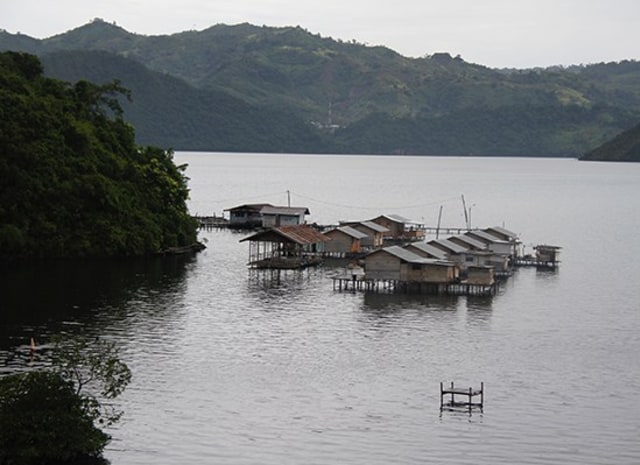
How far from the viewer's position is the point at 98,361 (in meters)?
35.5

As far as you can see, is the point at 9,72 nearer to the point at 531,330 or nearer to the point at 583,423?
the point at 531,330

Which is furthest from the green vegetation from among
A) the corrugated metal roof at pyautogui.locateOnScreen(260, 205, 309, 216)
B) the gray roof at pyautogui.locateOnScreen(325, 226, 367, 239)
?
the corrugated metal roof at pyautogui.locateOnScreen(260, 205, 309, 216)

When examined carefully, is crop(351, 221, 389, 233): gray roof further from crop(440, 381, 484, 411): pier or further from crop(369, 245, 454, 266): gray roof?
crop(440, 381, 484, 411): pier

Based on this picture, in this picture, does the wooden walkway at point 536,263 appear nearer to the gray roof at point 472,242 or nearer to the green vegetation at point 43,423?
the gray roof at point 472,242

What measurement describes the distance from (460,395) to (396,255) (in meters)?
29.0

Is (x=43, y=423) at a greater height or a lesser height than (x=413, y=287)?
lesser

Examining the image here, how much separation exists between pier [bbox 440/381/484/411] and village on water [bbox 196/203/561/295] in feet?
93.2

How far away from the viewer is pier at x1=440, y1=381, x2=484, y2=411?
4059 centimetres

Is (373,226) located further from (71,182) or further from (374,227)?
(71,182)

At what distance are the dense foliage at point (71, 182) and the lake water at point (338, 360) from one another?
378cm

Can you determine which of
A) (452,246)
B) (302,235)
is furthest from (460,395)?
(302,235)

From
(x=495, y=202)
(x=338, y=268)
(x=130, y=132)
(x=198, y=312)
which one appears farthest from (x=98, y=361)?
(x=495, y=202)

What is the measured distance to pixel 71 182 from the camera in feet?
269

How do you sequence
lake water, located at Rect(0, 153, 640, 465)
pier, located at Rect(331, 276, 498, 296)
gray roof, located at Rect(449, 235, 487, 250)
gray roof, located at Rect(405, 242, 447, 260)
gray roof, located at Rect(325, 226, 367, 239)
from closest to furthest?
lake water, located at Rect(0, 153, 640, 465) → pier, located at Rect(331, 276, 498, 296) → gray roof, located at Rect(405, 242, 447, 260) → gray roof, located at Rect(449, 235, 487, 250) → gray roof, located at Rect(325, 226, 367, 239)
